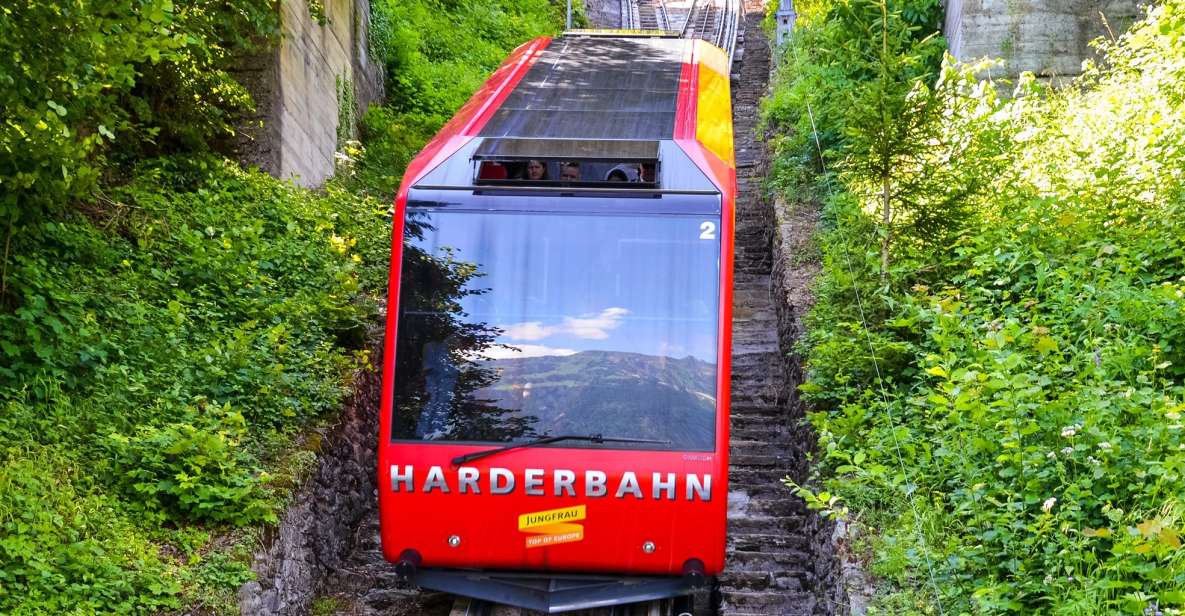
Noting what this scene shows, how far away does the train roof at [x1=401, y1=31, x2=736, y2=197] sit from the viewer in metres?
7.53

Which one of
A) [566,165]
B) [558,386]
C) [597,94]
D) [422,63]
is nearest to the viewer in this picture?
[558,386]

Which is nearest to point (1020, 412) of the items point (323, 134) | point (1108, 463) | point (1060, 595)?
point (1108, 463)

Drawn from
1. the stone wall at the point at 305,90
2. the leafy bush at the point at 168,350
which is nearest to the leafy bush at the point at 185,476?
the leafy bush at the point at 168,350

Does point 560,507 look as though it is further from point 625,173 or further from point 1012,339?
point 1012,339

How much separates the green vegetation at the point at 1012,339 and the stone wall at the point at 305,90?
6.43 meters

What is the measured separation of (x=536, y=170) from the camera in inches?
301

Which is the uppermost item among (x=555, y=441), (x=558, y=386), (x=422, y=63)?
(x=422, y=63)

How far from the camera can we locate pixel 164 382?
8.28 meters

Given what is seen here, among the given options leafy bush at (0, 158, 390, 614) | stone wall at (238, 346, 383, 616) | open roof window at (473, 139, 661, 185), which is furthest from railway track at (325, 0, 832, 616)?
open roof window at (473, 139, 661, 185)

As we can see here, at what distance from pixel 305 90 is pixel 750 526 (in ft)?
26.5

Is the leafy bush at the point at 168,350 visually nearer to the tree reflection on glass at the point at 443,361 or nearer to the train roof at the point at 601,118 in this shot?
the tree reflection on glass at the point at 443,361

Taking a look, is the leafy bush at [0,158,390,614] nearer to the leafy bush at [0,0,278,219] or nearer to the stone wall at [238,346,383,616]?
the stone wall at [238,346,383,616]

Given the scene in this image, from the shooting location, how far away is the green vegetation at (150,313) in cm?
670

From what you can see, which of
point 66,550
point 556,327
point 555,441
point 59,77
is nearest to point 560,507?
point 555,441
